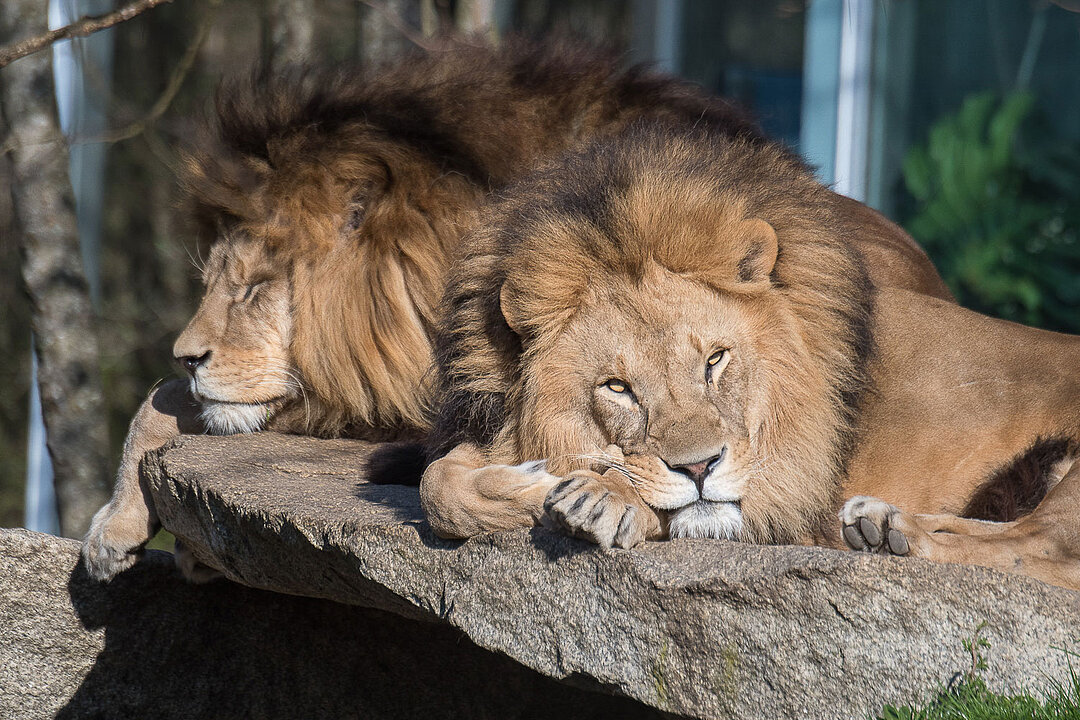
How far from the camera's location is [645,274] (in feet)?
9.00

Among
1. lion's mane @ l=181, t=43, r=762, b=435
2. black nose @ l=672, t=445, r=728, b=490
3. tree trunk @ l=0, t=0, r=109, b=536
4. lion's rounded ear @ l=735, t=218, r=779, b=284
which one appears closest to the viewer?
black nose @ l=672, t=445, r=728, b=490

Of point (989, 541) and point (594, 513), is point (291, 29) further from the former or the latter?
point (989, 541)

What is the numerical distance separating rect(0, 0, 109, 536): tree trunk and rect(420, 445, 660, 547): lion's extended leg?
2965mm

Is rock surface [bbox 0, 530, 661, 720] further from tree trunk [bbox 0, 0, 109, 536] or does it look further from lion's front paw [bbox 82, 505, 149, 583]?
tree trunk [bbox 0, 0, 109, 536]

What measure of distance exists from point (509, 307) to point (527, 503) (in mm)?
497

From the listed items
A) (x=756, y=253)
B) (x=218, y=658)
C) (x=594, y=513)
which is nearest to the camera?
(x=594, y=513)

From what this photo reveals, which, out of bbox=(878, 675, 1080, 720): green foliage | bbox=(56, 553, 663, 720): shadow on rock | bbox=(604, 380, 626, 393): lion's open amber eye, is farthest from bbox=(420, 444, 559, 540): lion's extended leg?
bbox=(56, 553, 663, 720): shadow on rock

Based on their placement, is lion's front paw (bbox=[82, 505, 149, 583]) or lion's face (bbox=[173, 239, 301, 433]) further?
lion's face (bbox=[173, 239, 301, 433])

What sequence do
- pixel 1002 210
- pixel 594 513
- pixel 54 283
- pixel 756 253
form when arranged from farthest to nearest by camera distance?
pixel 1002 210, pixel 54 283, pixel 756 253, pixel 594 513

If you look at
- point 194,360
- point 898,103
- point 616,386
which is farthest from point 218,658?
point 898,103

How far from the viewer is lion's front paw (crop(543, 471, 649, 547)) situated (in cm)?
239

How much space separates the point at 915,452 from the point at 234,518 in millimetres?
1725

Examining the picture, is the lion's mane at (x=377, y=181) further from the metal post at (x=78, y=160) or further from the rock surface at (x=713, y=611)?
the metal post at (x=78, y=160)

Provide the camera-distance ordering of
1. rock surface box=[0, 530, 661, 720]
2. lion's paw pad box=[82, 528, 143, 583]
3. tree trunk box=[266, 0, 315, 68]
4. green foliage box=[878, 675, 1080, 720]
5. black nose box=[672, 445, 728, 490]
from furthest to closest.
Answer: tree trunk box=[266, 0, 315, 68] → rock surface box=[0, 530, 661, 720] → lion's paw pad box=[82, 528, 143, 583] → black nose box=[672, 445, 728, 490] → green foliage box=[878, 675, 1080, 720]
